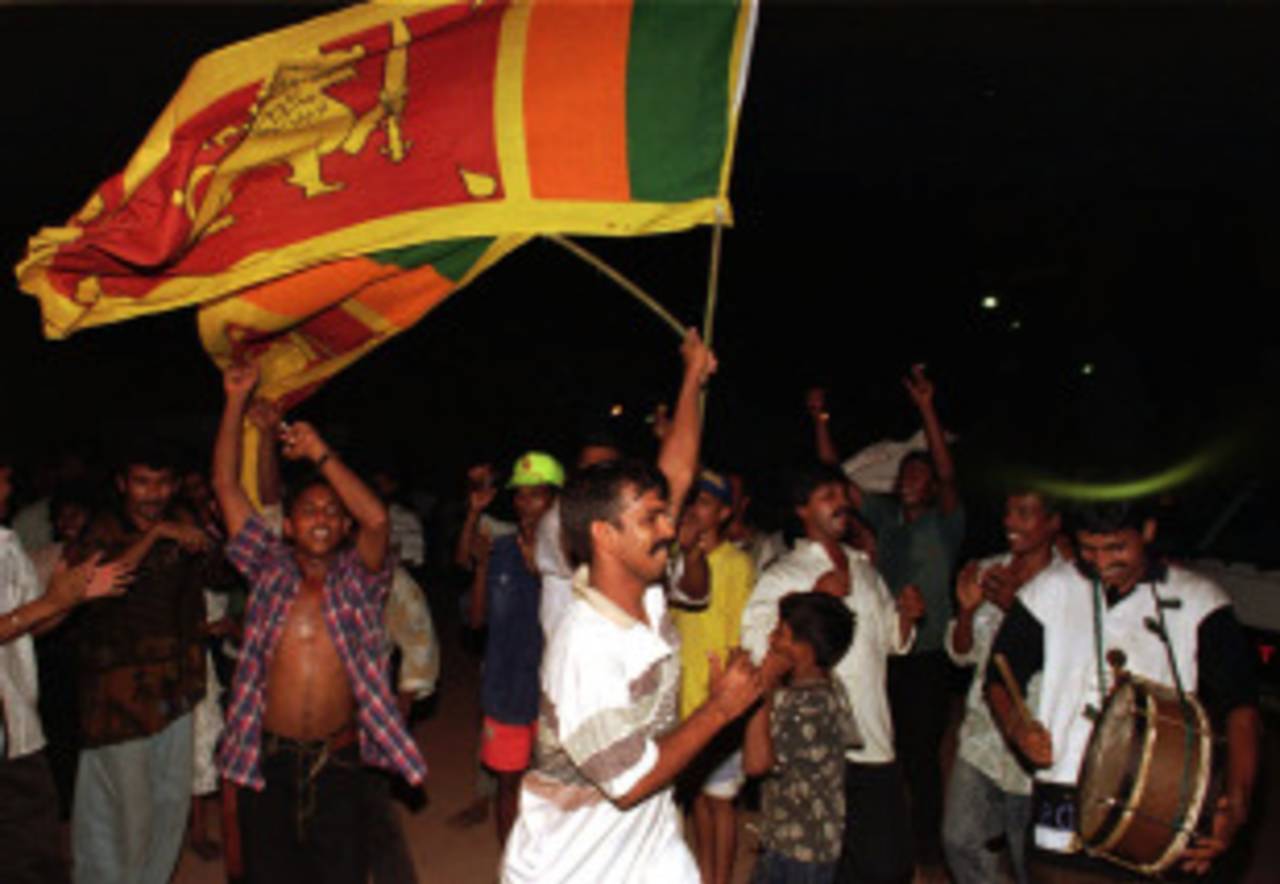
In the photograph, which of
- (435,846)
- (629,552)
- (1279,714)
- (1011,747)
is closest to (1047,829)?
(1011,747)

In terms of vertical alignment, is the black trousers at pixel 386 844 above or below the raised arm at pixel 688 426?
below

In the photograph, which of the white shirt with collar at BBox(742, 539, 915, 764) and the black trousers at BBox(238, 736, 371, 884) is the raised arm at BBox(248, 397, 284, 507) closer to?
the black trousers at BBox(238, 736, 371, 884)

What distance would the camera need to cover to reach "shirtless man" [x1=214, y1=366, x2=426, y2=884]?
4352mm

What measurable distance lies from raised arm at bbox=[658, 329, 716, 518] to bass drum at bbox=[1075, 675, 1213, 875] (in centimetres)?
174

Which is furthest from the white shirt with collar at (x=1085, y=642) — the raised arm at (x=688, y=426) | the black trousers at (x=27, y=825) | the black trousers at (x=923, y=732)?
the black trousers at (x=27, y=825)

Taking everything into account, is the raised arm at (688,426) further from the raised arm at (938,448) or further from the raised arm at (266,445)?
the raised arm at (938,448)

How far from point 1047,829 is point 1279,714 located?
6561 millimetres

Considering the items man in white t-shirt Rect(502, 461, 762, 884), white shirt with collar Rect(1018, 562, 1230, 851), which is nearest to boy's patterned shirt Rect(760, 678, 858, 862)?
white shirt with collar Rect(1018, 562, 1230, 851)

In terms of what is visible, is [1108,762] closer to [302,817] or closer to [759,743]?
[759,743]

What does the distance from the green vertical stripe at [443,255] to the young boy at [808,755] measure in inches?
76.0

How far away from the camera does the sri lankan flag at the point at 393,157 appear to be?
3.71 m

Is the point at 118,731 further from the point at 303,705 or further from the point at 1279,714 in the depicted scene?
the point at 1279,714

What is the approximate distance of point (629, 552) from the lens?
3.13 meters

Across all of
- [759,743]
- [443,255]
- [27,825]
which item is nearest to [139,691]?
[27,825]
